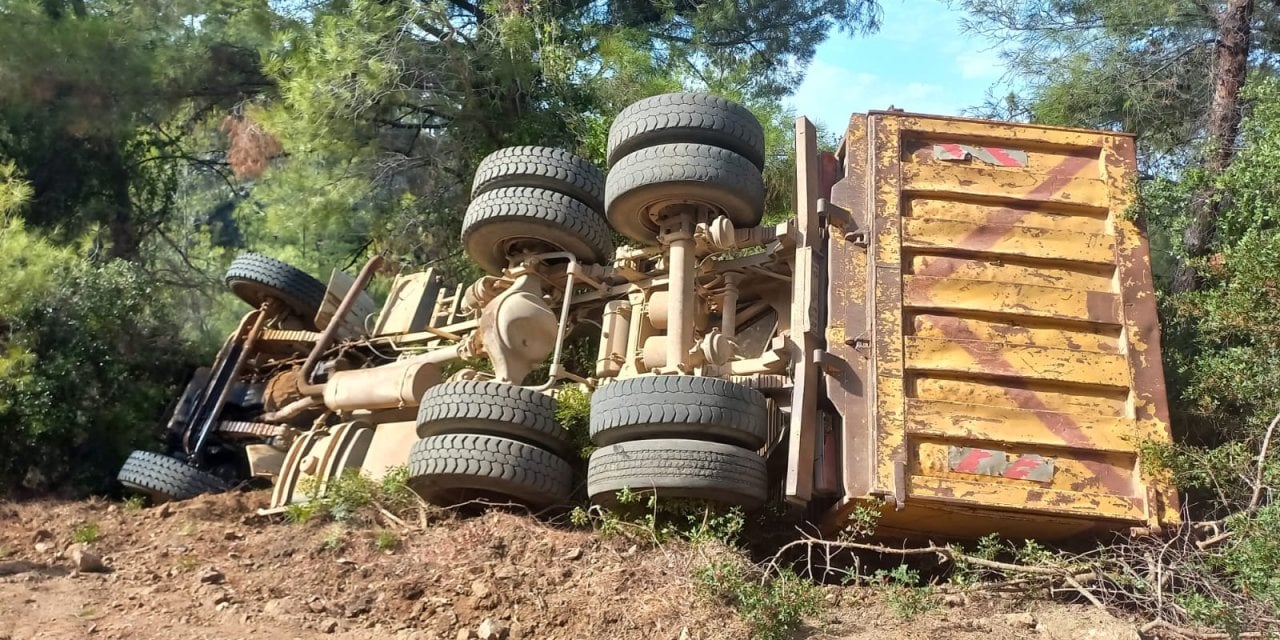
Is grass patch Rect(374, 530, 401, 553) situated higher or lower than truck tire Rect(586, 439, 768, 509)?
lower

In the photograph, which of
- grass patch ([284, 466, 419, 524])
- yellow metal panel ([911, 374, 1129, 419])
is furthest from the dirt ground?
yellow metal panel ([911, 374, 1129, 419])

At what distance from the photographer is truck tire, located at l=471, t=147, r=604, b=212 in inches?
282

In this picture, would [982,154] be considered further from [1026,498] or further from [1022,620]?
[1022,620]

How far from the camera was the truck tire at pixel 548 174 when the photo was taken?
717cm

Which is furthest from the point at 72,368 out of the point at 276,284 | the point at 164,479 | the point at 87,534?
the point at 87,534

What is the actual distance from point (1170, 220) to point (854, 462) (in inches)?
130

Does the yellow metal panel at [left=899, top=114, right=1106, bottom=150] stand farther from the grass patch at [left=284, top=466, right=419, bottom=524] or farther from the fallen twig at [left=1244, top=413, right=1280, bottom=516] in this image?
the grass patch at [left=284, top=466, right=419, bottom=524]

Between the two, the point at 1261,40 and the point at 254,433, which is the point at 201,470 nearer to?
the point at 254,433

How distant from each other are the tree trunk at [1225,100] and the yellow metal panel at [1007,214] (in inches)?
79.8

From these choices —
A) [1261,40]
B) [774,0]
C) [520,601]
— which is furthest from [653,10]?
[520,601]

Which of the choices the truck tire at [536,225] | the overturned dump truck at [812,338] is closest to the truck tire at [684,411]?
the overturned dump truck at [812,338]

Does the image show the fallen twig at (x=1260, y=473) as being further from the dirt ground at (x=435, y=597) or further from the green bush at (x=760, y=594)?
the green bush at (x=760, y=594)

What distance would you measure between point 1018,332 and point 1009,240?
53 centimetres

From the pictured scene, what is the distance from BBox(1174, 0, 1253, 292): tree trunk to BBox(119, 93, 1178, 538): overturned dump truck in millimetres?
1901
